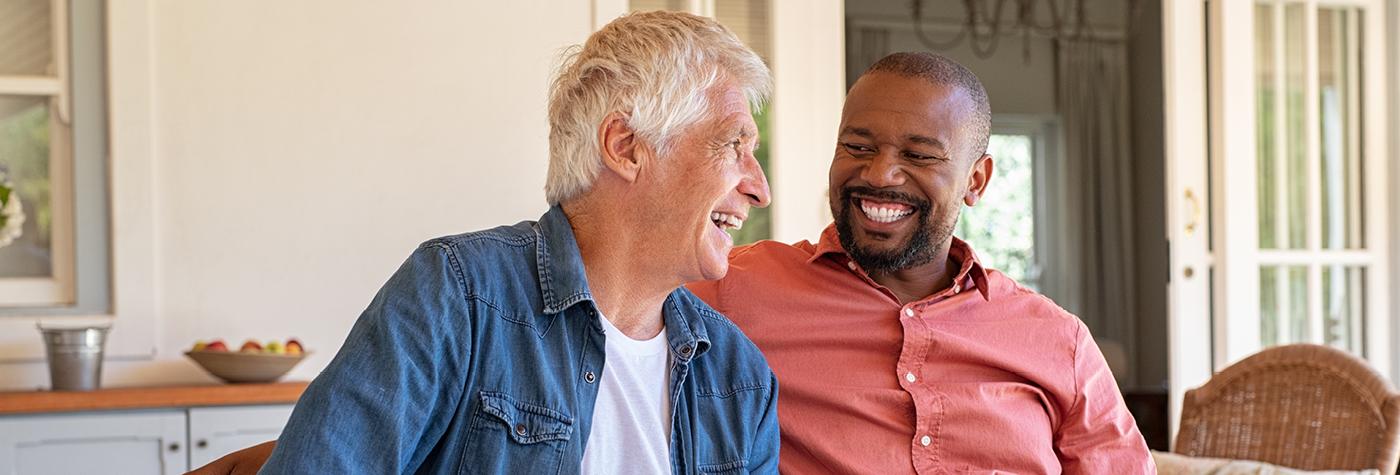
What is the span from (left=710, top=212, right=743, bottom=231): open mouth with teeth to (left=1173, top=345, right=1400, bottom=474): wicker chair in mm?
1693

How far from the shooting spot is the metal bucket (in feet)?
10.2

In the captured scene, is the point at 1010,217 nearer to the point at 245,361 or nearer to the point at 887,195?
the point at 245,361

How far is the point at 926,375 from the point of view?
1968mm

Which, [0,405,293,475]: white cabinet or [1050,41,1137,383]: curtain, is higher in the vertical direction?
[1050,41,1137,383]: curtain

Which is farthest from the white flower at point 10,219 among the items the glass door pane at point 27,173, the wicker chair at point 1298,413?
the wicker chair at point 1298,413

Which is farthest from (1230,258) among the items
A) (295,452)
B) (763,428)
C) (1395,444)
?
(295,452)

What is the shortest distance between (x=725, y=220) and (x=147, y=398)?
6.36 ft

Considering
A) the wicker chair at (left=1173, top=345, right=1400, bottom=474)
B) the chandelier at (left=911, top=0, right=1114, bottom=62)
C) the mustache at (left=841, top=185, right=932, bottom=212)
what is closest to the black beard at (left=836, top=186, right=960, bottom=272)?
the mustache at (left=841, top=185, right=932, bottom=212)

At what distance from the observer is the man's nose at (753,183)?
166 centimetres

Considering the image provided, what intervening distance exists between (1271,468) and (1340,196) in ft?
9.08

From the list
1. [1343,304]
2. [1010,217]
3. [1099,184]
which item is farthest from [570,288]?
[1010,217]

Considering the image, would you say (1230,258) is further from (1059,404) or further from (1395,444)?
(1059,404)

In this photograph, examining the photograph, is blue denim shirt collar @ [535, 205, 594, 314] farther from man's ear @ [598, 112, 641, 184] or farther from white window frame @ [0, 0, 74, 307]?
white window frame @ [0, 0, 74, 307]

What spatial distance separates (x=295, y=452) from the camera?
128 cm
